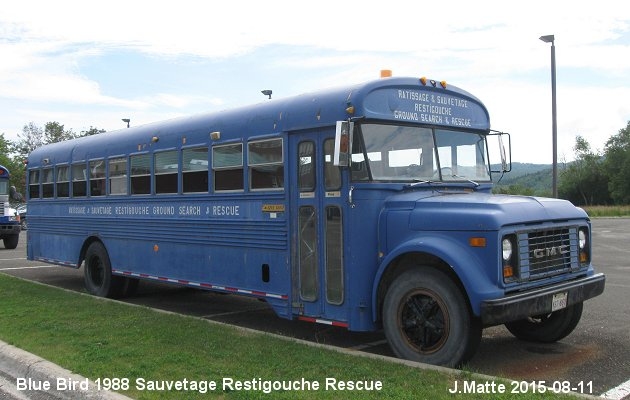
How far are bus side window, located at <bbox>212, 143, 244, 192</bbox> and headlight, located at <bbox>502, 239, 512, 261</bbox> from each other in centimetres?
345

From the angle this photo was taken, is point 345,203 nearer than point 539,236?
No

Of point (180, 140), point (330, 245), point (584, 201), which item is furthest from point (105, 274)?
point (584, 201)

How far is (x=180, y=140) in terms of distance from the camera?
8.72 m

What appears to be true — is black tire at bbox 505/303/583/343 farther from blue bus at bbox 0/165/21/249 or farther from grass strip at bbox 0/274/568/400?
blue bus at bbox 0/165/21/249

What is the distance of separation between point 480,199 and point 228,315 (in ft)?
14.3

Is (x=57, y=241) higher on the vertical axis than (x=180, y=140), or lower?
lower

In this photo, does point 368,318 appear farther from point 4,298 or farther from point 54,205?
point 54,205

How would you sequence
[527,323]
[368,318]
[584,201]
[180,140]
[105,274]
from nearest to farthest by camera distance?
[368,318], [527,323], [180,140], [105,274], [584,201]

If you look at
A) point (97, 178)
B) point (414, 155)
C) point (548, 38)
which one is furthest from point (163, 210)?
point (548, 38)

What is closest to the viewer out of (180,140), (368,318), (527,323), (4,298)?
(368,318)

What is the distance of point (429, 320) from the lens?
561 centimetres

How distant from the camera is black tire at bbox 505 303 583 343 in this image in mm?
6344

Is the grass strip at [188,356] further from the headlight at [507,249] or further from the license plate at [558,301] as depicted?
the license plate at [558,301]

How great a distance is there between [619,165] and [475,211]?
91.1 m
